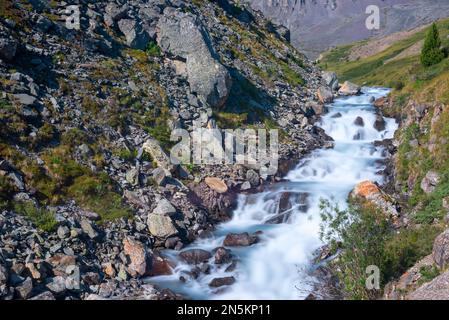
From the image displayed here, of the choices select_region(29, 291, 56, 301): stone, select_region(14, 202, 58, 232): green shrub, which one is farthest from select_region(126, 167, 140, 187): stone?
select_region(29, 291, 56, 301): stone

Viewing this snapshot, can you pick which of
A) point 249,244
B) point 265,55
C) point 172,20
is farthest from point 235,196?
point 265,55

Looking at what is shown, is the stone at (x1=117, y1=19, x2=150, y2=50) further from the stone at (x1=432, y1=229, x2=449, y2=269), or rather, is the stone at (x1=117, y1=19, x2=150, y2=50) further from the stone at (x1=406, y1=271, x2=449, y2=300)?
the stone at (x1=406, y1=271, x2=449, y2=300)

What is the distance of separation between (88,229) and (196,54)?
21.1m

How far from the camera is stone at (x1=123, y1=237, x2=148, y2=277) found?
22.0 meters

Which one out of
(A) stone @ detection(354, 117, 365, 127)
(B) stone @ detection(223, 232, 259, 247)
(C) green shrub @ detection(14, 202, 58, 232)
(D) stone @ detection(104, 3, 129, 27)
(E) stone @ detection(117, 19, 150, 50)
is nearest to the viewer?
(C) green shrub @ detection(14, 202, 58, 232)

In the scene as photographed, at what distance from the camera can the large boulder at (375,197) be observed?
2647cm

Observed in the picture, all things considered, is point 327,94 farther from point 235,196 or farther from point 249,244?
point 249,244

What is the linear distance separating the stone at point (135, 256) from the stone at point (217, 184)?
8060 mm

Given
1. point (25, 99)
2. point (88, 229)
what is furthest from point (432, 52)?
point (88, 229)

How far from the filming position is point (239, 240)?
2572cm

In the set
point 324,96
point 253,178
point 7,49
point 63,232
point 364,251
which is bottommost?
point 364,251

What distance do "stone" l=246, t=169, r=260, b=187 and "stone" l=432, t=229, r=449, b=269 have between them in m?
15.1

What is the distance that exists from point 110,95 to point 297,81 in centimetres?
2834

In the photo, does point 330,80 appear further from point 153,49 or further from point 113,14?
point 113,14
